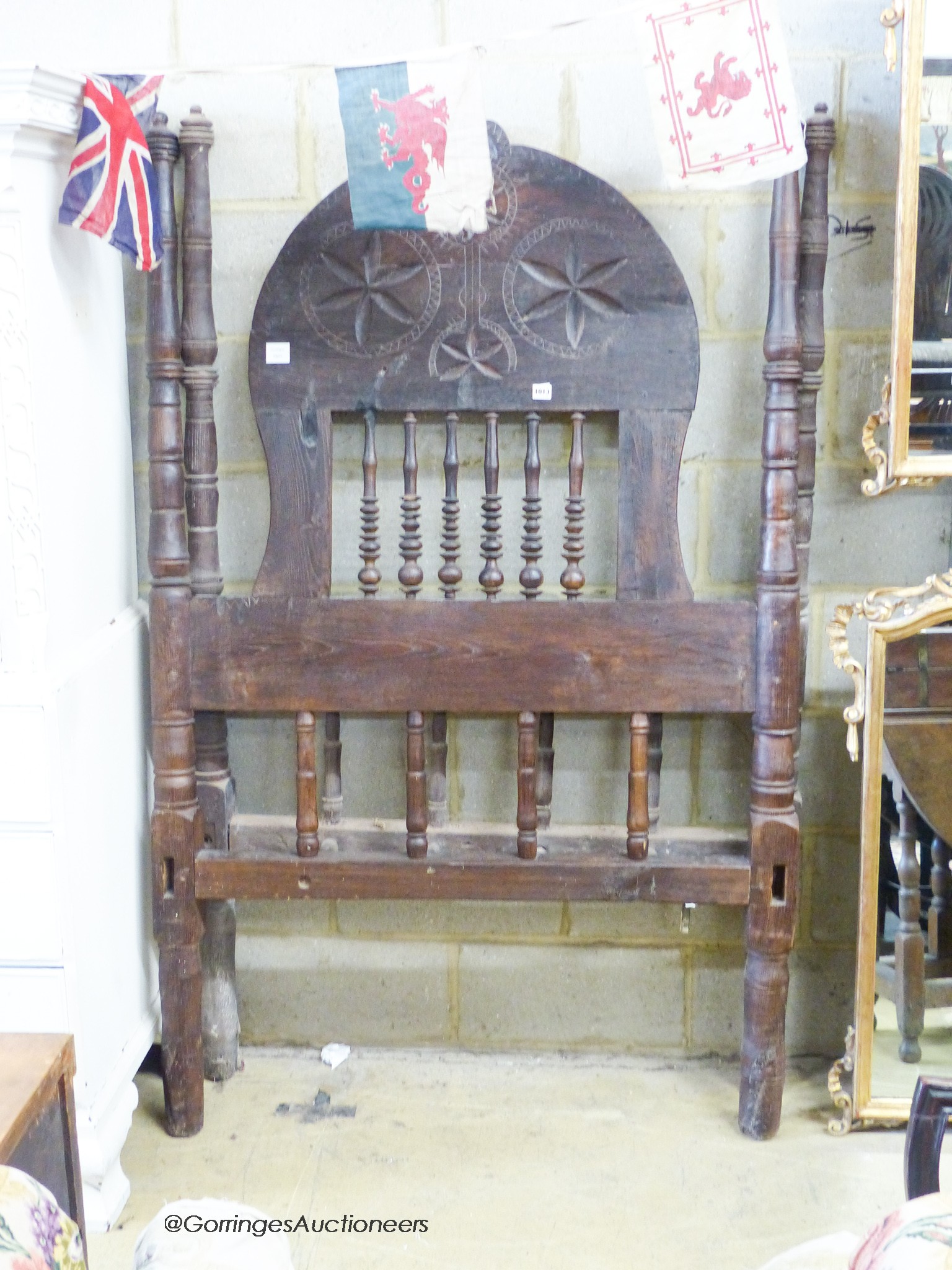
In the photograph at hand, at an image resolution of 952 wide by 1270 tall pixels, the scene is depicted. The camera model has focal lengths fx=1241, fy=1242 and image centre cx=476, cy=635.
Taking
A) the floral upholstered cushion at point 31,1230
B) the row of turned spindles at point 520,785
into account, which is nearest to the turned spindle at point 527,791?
the row of turned spindles at point 520,785

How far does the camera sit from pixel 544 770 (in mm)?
2059

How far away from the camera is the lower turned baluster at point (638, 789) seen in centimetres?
191

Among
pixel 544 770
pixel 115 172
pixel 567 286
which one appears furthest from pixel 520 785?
pixel 115 172

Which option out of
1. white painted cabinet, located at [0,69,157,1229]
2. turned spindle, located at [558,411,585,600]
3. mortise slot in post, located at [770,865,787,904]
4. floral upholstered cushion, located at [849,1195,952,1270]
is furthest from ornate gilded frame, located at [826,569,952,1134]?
white painted cabinet, located at [0,69,157,1229]

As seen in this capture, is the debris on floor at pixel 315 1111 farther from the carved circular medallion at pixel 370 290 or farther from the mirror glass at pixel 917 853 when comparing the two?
the carved circular medallion at pixel 370 290

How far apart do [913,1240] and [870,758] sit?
3.30ft

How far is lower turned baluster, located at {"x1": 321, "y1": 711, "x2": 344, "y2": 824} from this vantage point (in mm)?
2041

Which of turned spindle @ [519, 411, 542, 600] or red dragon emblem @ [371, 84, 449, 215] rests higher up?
red dragon emblem @ [371, 84, 449, 215]

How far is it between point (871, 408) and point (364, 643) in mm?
905

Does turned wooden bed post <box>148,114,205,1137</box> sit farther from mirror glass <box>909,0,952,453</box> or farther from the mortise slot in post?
mirror glass <box>909,0,952,453</box>

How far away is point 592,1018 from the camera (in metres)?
2.21

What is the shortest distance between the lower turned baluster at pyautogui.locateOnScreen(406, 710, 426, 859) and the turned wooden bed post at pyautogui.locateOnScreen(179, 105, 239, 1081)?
32cm

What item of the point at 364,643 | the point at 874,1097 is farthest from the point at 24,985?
the point at 874,1097

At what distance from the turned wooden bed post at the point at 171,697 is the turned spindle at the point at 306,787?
0.16 meters
